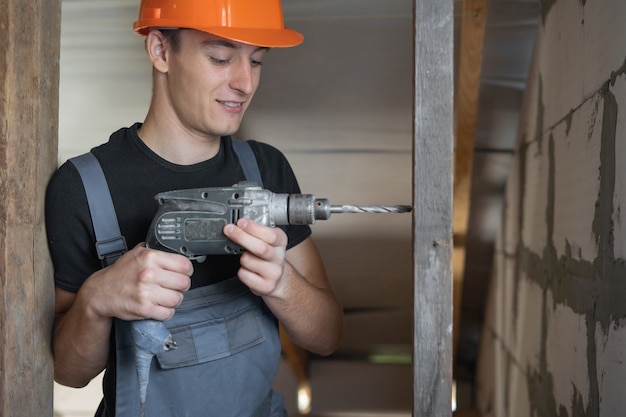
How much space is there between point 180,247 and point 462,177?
203 centimetres

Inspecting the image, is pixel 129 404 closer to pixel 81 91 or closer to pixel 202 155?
pixel 202 155

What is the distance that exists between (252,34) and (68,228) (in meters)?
0.57

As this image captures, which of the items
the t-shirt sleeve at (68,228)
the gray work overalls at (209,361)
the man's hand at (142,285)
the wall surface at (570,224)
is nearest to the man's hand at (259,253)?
the man's hand at (142,285)

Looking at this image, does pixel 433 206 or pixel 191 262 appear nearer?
pixel 433 206

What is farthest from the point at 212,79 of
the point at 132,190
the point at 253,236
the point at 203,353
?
the point at 203,353

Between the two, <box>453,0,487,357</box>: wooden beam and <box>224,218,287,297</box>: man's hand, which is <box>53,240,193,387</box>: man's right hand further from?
<box>453,0,487,357</box>: wooden beam

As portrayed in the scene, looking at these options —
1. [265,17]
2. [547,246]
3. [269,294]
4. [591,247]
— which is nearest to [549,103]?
[547,246]

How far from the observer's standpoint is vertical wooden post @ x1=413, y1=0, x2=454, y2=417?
1104mm

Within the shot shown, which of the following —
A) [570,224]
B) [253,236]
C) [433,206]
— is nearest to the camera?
[433,206]

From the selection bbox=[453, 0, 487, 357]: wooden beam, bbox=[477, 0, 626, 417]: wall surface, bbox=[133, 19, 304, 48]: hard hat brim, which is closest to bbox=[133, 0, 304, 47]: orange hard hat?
bbox=[133, 19, 304, 48]: hard hat brim

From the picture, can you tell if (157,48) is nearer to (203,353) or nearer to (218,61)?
(218,61)

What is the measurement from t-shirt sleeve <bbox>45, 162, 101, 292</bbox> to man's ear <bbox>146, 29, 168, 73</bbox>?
0.30 metres

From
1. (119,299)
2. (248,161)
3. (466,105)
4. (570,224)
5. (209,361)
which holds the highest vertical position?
(466,105)

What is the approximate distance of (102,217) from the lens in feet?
4.96
